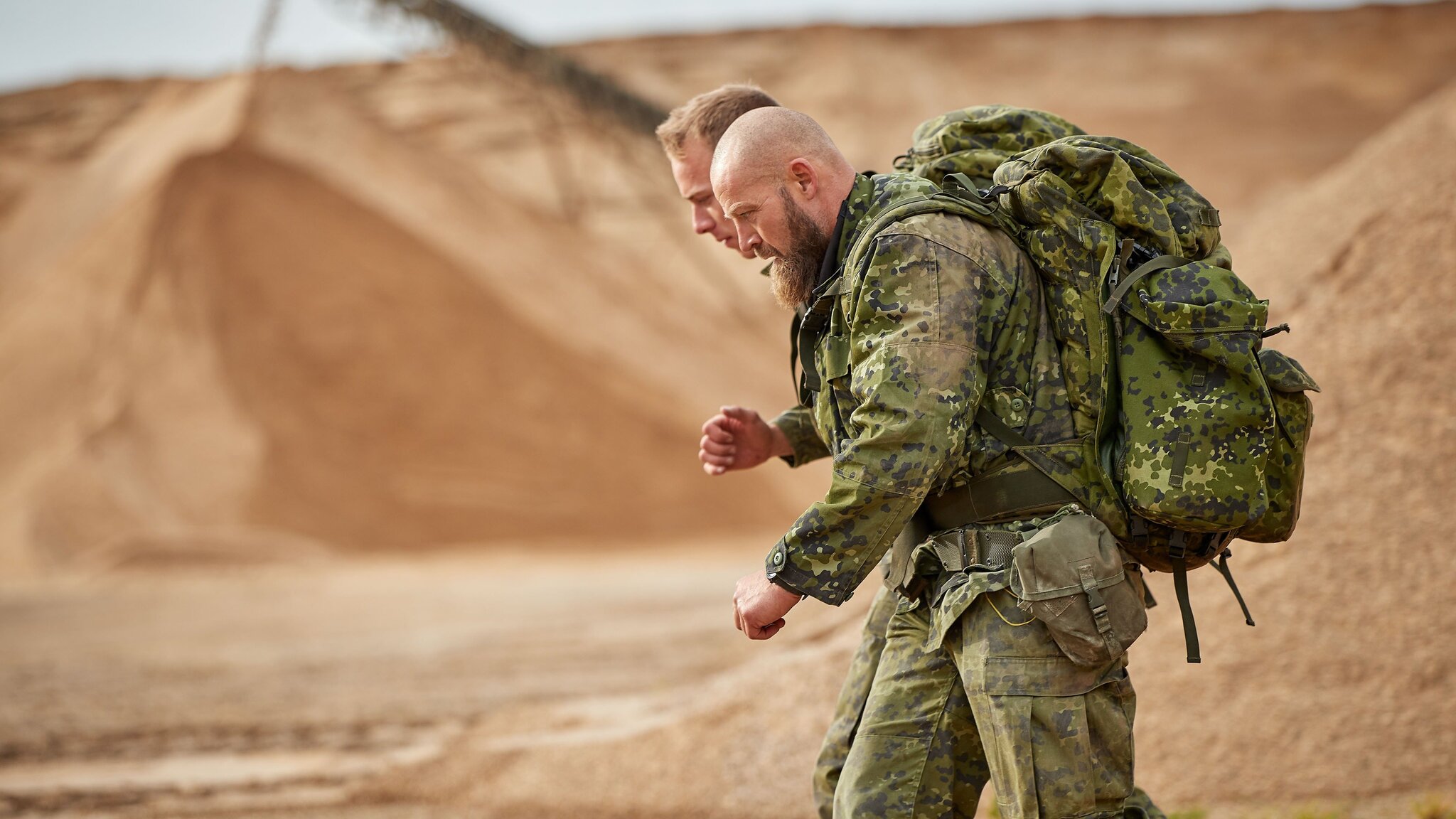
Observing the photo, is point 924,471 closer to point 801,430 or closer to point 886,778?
point 886,778

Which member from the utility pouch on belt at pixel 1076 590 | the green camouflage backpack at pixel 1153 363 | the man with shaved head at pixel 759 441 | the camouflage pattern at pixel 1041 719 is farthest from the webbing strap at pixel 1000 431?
the man with shaved head at pixel 759 441

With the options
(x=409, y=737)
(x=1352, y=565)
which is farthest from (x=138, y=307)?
(x=1352, y=565)

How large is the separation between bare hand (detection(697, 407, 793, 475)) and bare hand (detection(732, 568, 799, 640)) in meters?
0.64

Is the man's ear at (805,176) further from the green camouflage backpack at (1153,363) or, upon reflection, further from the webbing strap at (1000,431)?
the webbing strap at (1000,431)

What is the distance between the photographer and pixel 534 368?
15.9 meters

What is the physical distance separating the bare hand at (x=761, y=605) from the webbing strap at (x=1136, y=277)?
71cm

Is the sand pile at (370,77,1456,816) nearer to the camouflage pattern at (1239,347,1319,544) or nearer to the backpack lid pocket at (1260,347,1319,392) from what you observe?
the camouflage pattern at (1239,347,1319,544)

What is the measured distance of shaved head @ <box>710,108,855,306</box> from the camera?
2.09 m

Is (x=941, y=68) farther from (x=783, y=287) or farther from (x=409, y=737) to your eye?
(x=783, y=287)

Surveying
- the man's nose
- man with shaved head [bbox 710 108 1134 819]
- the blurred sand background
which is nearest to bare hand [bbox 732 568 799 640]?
man with shaved head [bbox 710 108 1134 819]

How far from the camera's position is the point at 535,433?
1672 cm

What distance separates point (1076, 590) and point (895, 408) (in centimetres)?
43

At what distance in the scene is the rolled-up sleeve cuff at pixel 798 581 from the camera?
1.88 metres

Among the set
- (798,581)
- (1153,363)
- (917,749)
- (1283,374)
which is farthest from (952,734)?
(1283,374)
